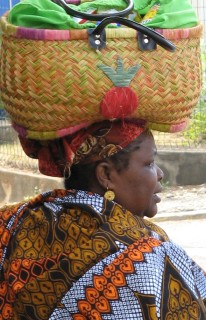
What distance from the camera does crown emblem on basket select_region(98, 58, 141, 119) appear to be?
2.82 m

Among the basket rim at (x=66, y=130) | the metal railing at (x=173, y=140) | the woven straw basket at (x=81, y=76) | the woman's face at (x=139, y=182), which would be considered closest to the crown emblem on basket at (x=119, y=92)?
the woven straw basket at (x=81, y=76)

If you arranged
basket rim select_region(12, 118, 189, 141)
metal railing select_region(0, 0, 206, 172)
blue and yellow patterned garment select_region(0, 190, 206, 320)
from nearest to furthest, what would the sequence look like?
blue and yellow patterned garment select_region(0, 190, 206, 320)
basket rim select_region(12, 118, 189, 141)
metal railing select_region(0, 0, 206, 172)

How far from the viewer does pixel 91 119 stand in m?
2.90

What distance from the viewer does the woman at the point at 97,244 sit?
109 inches

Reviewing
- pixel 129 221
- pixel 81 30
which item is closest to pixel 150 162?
pixel 129 221

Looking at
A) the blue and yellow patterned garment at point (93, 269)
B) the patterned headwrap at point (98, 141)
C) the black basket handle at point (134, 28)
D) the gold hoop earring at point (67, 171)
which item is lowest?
the blue and yellow patterned garment at point (93, 269)

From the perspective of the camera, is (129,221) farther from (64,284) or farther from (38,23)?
(38,23)

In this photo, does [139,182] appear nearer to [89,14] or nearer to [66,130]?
[66,130]

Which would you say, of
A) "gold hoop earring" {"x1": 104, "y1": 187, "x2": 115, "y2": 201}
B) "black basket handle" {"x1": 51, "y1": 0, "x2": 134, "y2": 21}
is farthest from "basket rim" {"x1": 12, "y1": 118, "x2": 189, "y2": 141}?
"black basket handle" {"x1": 51, "y1": 0, "x2": 134, "y2": 21}

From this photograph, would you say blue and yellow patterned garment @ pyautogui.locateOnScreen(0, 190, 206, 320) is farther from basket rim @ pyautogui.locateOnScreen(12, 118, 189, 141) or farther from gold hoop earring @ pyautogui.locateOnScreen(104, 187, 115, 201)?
basket rim @ pyautogui.locateOnScreen(12, 118, 189, 141)

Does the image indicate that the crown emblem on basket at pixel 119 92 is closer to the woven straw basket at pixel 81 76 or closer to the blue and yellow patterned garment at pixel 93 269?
the woven straw basket at pixel 81 76

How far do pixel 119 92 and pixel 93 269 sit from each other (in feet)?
1.78

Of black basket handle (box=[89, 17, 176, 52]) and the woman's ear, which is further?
the woman's ear

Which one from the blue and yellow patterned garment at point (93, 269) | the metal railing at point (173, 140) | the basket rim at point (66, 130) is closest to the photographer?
the blue and yellow patterned garment at point (93, 269)
